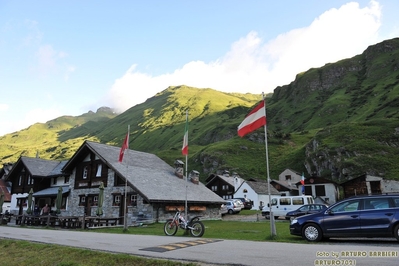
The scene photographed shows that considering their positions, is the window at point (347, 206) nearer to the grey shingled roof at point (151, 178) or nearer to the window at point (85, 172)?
the grey shingled roof at point (151, 178)

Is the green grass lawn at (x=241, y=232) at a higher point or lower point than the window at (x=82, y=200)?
lower

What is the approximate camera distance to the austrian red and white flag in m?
14.5

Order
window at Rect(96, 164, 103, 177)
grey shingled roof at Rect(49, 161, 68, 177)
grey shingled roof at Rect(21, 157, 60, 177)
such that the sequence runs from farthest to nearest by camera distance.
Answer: grey shingled roof at Rect(21, 157, 60, 177) < grey shingled roof at Rect(49, 161, 68, 177) < window at Rect(96, 164, 103, 177)

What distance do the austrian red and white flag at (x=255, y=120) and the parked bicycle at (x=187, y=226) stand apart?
4938 millimetres

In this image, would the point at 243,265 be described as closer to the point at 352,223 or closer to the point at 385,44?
the point at 352,223

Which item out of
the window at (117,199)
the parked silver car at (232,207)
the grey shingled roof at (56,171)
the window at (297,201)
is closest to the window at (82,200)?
the window at (117,199)

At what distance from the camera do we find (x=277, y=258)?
331 inches

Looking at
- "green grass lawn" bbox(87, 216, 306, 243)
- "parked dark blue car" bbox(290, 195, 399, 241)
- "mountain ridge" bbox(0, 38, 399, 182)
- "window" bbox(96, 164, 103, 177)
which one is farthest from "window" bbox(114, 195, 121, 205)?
"mountain ridge" bbox(0, 38, 399, 182)

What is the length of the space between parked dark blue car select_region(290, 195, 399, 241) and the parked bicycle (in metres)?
5.07

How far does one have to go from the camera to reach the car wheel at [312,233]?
12.0 meters

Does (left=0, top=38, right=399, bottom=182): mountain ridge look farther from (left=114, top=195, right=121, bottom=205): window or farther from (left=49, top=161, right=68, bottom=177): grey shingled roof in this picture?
(left=49, top=161, right=68, bottom=177): grey shingled roof

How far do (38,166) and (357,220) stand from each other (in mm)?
42069

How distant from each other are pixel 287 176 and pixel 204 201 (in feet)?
180

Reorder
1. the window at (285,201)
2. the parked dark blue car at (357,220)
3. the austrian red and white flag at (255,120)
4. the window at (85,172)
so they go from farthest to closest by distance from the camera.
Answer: the window at (85,172), the window at (285,201), the austrian red and white flag at (255,120), the parked dark blue car at (357,220)
